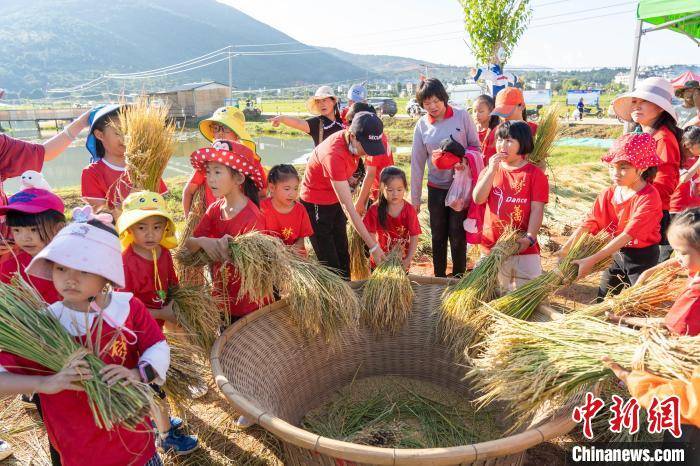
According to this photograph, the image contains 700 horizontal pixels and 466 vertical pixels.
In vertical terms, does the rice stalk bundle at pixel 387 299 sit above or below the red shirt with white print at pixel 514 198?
below

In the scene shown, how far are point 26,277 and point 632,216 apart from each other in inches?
115

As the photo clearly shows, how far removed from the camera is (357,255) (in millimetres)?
3596

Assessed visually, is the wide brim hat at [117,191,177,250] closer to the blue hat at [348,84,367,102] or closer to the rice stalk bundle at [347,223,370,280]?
the rice stalk bundle at [347,223,370,280]

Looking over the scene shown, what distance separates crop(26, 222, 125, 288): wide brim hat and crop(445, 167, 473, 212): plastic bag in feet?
7.61

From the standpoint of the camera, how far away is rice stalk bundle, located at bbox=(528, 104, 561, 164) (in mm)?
3150

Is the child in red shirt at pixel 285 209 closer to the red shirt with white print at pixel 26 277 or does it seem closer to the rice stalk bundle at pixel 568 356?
the red shirt with white print at pixel 26 277

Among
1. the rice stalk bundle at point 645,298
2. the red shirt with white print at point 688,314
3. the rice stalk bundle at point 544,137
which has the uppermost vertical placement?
the rice stalk bundle at point 544,137

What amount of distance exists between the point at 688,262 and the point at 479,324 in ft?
3.44

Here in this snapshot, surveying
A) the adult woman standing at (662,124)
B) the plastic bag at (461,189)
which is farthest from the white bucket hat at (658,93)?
the plastic bag at (461,189)

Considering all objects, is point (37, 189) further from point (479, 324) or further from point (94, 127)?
point (479, 324)

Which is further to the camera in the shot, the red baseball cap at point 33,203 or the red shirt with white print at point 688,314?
the red baseball cap at point 33,203

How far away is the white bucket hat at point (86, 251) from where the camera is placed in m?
1.37

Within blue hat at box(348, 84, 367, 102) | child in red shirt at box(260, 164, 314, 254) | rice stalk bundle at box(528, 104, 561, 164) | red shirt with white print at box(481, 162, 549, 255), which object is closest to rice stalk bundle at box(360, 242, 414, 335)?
child in red shirt at box(260, 164, 314, 254)

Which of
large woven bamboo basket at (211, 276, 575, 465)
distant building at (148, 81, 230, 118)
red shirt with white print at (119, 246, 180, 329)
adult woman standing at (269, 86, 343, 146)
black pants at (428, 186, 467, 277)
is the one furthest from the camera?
→ distant building at (148, 81, 230, 118)
